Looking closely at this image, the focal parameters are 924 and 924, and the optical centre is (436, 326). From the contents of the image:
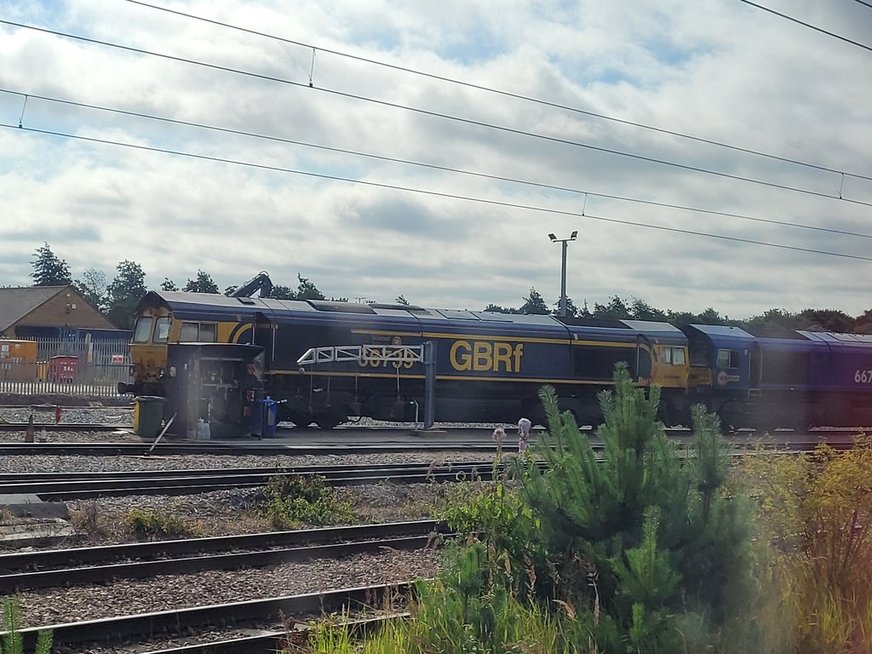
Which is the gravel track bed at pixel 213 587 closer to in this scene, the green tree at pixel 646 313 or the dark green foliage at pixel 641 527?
the dark green foliage at pixel 641 527

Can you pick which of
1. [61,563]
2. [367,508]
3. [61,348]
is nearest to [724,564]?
[61,563]

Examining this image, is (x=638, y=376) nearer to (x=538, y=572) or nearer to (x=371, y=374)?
(x=371, y=374)

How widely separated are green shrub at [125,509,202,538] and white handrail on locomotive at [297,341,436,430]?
12.8 meters

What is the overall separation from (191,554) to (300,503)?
9.34 ft

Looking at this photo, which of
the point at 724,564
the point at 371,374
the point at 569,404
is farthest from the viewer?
the point at 569,404

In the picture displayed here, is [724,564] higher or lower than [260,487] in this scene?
higher

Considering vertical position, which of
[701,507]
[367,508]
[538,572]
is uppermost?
[701,507]

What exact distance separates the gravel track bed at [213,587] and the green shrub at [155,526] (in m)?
2.01

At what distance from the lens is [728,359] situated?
3062cm

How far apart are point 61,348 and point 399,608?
38484 millimetres

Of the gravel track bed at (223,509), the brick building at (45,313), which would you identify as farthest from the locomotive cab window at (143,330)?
the brick building at (45,313)

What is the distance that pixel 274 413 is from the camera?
76.0 ft

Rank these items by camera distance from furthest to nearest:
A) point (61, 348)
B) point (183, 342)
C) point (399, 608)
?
point (61, 348)
point (183, 342)
point (399, 608)

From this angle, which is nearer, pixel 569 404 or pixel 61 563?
pixel 61 563
